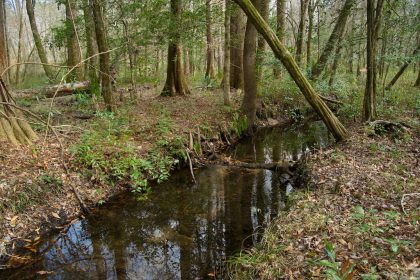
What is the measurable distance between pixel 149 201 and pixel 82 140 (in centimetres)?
234

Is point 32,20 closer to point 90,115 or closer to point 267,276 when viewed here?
point 90,115

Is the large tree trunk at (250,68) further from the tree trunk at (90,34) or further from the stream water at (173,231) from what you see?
the tree trunk at (90,34)

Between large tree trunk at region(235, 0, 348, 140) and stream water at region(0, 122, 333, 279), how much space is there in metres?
2.08

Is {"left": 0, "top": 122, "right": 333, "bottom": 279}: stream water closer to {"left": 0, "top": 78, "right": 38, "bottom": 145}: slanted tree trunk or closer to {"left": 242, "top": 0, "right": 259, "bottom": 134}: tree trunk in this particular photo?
{"left": 0, "top": 78, "right": 38, "bottom": 145}: slanted tree trunk

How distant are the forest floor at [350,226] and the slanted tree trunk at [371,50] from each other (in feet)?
7.18

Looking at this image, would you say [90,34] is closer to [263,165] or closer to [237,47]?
[237,47]

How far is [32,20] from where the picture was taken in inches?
626

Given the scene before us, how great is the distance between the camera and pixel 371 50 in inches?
336

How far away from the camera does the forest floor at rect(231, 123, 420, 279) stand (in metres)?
3.50

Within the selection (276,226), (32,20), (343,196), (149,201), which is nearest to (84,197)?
(149,201)

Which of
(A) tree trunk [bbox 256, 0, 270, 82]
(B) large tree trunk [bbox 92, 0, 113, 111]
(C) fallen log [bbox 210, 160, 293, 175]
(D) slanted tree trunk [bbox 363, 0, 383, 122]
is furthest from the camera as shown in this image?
(A) tree trunk [bbox 256, 0, 270, 82]

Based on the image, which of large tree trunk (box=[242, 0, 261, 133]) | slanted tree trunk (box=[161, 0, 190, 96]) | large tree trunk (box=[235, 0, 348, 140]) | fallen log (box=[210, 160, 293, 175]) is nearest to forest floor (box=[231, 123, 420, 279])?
fallen log (box=[210, 160, 293, 175])

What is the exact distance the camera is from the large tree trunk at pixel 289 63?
741 cm

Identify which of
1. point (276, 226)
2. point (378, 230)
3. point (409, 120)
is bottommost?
point (276, 226)
